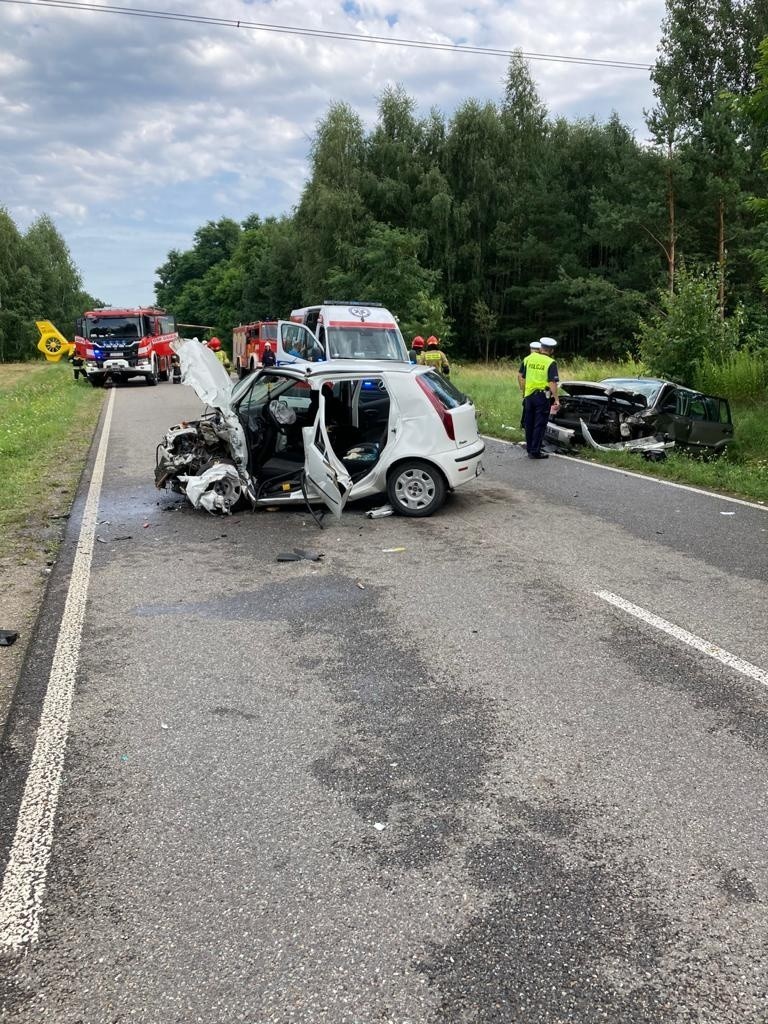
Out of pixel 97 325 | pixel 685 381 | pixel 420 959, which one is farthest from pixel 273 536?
pixel 97 325

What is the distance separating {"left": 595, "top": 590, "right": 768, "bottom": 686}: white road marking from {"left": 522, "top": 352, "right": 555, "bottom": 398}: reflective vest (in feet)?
22.1

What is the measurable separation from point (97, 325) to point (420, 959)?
30047 millimetres

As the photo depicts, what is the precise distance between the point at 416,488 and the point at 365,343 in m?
10.6

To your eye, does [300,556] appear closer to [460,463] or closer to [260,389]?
[460,463]

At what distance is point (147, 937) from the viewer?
2.47m

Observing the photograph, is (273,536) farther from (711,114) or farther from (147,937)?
(711,114)

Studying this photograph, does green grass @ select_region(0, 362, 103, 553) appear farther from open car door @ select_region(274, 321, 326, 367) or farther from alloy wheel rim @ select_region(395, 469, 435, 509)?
open car door @ select_region(274, 321, 326, 367)

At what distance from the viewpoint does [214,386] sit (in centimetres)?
848

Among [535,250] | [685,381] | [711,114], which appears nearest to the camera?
[685,381]

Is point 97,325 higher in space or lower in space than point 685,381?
higher

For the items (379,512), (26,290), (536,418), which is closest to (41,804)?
(379,512)

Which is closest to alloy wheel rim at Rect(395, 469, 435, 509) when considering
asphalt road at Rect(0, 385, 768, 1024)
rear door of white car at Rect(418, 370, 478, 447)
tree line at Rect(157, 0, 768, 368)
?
rear door of white car at Rect(418, 370, 478, 447)

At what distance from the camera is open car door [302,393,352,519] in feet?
24.7

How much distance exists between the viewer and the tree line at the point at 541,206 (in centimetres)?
3434
